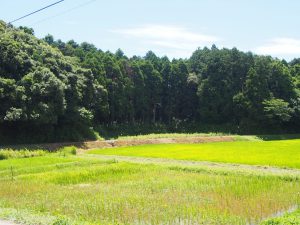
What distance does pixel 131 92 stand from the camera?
57344mm

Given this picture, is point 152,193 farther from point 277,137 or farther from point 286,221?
point 277,137

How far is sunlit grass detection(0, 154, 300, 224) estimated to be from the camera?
11.9m

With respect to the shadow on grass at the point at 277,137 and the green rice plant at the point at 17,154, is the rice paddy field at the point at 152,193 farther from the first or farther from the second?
the shadow on grass at the point at 277,137

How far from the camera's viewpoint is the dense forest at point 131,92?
37.8 metres

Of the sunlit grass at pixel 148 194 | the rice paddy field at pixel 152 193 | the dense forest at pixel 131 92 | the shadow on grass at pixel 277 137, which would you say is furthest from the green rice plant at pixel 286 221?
the shadow on grass at pixel 277 137

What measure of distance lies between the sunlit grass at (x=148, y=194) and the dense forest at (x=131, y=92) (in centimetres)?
1592

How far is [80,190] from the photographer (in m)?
16.5

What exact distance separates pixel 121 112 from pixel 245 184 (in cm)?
3923

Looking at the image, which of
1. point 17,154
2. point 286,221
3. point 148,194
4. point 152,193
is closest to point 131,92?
point 17,154

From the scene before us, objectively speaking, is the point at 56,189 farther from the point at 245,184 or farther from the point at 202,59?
the point at 202,59

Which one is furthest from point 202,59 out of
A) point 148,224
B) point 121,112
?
point 148,224

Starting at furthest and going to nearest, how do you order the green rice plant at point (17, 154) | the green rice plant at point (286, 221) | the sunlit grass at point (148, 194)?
the green rice plant at point (17, 154) < the sunlit grass at point (148, 194) < the green rice plant at point (286, 221)

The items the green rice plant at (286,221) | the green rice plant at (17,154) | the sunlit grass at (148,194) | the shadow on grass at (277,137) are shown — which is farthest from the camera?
the shadow on grass at (277,137)

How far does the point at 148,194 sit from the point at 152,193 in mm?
284
